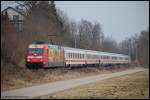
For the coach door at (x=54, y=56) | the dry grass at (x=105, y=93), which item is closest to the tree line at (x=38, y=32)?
the coach door at (x=54, y=56)

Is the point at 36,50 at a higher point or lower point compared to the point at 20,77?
higher

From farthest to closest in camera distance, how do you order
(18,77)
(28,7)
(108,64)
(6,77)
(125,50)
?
(125,50) < (108,64) < (28,7) < (18,77) < (6,77)

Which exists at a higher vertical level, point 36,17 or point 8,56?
point 36,17

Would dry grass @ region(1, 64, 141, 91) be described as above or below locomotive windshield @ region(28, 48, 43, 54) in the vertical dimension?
below

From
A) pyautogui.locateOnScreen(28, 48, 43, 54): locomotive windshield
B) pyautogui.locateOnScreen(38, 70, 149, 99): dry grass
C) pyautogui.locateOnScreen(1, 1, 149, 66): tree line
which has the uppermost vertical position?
pyautogui.locateOnScreen(1, 1, 149, 66): tree line

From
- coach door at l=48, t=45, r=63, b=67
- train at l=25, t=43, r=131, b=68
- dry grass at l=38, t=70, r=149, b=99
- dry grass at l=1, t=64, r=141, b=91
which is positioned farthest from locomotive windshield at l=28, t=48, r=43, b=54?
dry grass at l=38, t=70, r=149, b=99

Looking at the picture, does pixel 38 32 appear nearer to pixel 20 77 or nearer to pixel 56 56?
pixel 56 56

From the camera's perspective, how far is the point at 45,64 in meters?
36.6

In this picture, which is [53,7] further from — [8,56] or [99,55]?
[8,56]

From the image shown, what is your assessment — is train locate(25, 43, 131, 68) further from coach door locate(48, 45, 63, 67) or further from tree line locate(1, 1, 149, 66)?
tree line locate(1, 1, 149, 66)

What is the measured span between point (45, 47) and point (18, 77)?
916 cm

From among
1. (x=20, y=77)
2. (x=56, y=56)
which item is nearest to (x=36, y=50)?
(x=56, y=56)

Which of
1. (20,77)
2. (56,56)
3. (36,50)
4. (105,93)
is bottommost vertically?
(105,93)

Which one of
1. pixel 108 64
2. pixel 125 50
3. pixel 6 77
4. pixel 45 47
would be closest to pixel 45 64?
pixel 45 47
